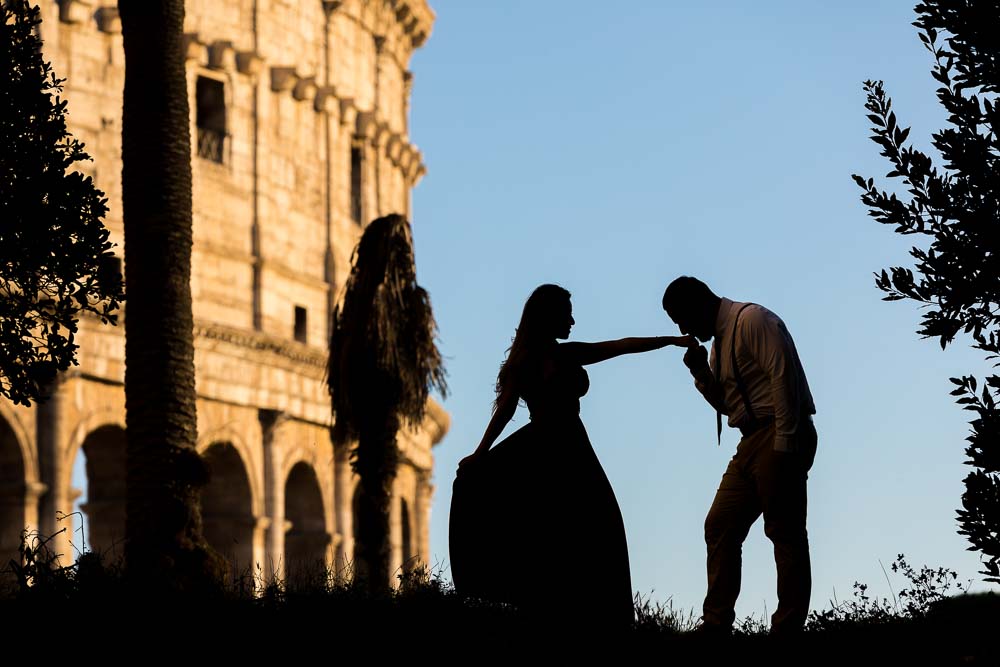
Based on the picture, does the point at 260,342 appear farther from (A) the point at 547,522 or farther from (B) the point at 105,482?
(A) the point at 547,522

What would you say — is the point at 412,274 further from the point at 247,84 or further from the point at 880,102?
the point at 247,84

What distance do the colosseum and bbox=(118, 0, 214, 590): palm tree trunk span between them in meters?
18.1

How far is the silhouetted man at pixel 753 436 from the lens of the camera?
10961mm

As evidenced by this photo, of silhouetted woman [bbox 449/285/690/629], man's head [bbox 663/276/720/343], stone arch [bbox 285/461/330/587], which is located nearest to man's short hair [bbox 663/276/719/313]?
man's head [bbox 663/276/720/343]

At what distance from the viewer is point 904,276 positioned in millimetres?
9797

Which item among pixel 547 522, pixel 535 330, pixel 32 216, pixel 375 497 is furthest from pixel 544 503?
pixel 375 497

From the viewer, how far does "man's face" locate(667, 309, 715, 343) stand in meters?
11.4

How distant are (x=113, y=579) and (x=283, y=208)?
3175 cm

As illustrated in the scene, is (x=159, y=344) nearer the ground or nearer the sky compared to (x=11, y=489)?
nearer the ground

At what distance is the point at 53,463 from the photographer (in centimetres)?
3584

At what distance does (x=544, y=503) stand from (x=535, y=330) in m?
0.99

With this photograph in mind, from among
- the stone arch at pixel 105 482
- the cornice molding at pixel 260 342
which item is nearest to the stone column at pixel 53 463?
the stone arch at pixel 105 482

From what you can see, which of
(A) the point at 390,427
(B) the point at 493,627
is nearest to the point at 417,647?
(B) the point at 493,627

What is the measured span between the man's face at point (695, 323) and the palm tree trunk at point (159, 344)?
7.03 meters
